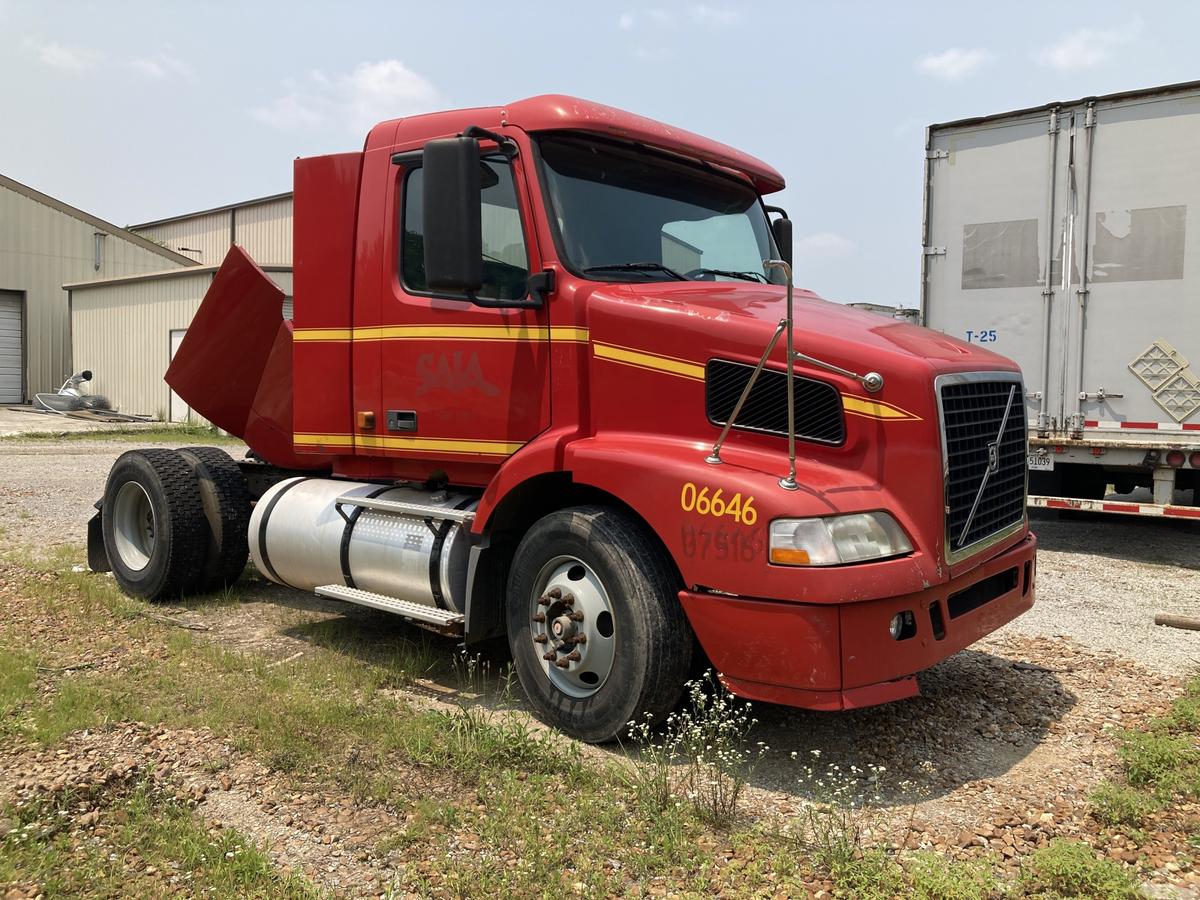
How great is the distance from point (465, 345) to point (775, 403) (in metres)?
1.68

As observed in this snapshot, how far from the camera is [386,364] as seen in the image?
5.14 m

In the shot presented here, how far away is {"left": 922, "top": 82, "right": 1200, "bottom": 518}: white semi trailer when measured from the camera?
26.1 feet

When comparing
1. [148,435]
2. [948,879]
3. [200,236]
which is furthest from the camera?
[200,236]

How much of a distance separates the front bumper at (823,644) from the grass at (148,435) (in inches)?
699

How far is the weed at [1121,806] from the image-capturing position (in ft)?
11.2

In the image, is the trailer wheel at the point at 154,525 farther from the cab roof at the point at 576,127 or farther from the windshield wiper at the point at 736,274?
the windshield wiper at the point at 736,274

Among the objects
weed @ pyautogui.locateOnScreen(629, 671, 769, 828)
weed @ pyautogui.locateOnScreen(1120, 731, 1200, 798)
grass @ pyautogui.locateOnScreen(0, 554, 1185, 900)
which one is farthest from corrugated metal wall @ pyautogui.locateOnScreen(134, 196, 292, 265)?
weed @ pyautogui.locateOnScreen(1120, 731, 1200, 798)

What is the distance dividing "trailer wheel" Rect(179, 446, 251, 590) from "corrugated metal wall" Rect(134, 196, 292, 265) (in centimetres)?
2136

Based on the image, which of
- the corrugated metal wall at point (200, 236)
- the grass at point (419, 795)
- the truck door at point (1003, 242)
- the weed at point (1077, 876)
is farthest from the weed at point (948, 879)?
the corrugated metal wall at point (200, 236)

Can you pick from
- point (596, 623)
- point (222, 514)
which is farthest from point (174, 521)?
point (596, 623)

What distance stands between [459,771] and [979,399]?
2.62 metres

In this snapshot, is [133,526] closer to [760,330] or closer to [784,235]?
[784,235]

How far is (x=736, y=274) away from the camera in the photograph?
16.4ft

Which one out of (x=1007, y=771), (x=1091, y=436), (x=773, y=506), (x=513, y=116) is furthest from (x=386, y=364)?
(x=1091, y=436)
